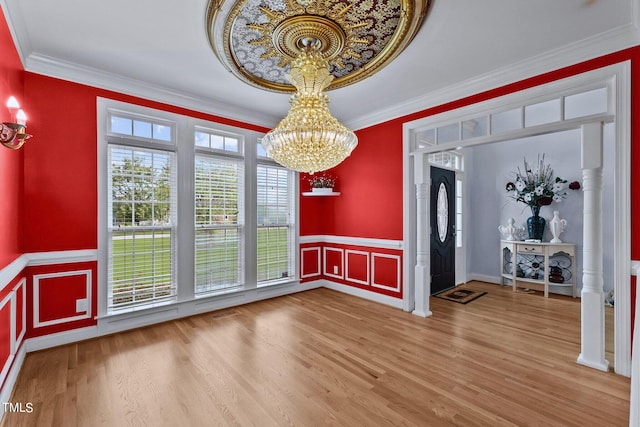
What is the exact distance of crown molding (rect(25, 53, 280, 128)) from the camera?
2.93 meters

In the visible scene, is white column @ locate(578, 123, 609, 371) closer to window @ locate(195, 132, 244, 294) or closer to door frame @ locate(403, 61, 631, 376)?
door frame @ locate(403, 61, 631, 376)

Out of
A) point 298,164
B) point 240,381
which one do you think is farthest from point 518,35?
point 240,381

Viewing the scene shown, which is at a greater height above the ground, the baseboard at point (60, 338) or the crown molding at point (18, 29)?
the crown molding at point (18, 29)

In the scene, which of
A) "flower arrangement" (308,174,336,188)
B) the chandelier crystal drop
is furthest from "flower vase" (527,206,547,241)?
the chandelier crystal drop

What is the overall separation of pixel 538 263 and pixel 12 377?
22.7 ft

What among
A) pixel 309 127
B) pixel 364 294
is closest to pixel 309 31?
pixel 309 127

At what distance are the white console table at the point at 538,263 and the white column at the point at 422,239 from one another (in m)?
2.33

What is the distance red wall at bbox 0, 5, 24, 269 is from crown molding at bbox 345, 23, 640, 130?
403 cm

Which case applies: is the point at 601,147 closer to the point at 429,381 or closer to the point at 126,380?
the point at 429,381

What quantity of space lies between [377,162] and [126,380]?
13.0 feet

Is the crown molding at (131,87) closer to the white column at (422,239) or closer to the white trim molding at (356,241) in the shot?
the white trim molding at (356,241)

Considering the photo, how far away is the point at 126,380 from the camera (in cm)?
239

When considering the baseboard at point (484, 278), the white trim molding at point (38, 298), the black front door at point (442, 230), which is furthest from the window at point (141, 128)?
the baseboard at point (484, 278)

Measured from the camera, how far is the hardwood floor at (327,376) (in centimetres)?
199
